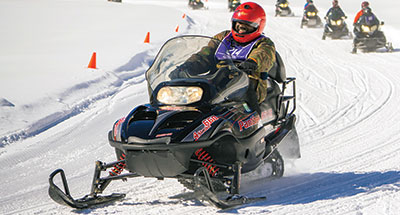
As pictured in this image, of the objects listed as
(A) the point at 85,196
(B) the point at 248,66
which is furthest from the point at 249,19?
(A) the point at 85,196

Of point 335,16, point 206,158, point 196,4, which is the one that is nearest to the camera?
point 206,158

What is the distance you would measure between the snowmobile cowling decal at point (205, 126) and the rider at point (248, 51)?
1.83 ft

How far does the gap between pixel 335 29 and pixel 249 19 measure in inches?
618

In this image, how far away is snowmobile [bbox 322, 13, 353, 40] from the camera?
66.4 feet

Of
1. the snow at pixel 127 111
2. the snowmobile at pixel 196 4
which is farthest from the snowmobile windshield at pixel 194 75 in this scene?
the snowmobile at pixel 196 4

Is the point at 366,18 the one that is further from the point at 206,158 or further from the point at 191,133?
the point at 191,133

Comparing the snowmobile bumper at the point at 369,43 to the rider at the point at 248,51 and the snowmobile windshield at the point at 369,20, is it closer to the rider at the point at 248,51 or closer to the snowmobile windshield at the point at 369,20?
the snowmobile windshield at the point at 369,20

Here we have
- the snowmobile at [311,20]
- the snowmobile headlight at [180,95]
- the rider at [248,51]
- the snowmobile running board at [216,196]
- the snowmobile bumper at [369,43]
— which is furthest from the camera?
the snowmobile at [311,20]

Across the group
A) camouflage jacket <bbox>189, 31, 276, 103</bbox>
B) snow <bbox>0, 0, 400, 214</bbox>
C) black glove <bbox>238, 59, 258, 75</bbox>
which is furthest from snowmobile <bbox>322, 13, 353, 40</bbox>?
black glove <bbox>238, 59, 258, 75</bbox>

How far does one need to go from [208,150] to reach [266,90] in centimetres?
120

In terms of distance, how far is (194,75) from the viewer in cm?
465

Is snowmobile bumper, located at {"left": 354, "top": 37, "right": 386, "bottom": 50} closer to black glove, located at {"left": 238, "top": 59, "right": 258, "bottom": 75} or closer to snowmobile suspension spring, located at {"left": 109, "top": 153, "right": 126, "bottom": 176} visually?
black glove, located at {"left": 238, "top": 59, "right": 258, "bottom": 75}

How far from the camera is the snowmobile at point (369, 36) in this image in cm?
1675

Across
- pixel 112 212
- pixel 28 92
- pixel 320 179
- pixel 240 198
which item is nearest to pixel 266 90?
pixel 320 179
